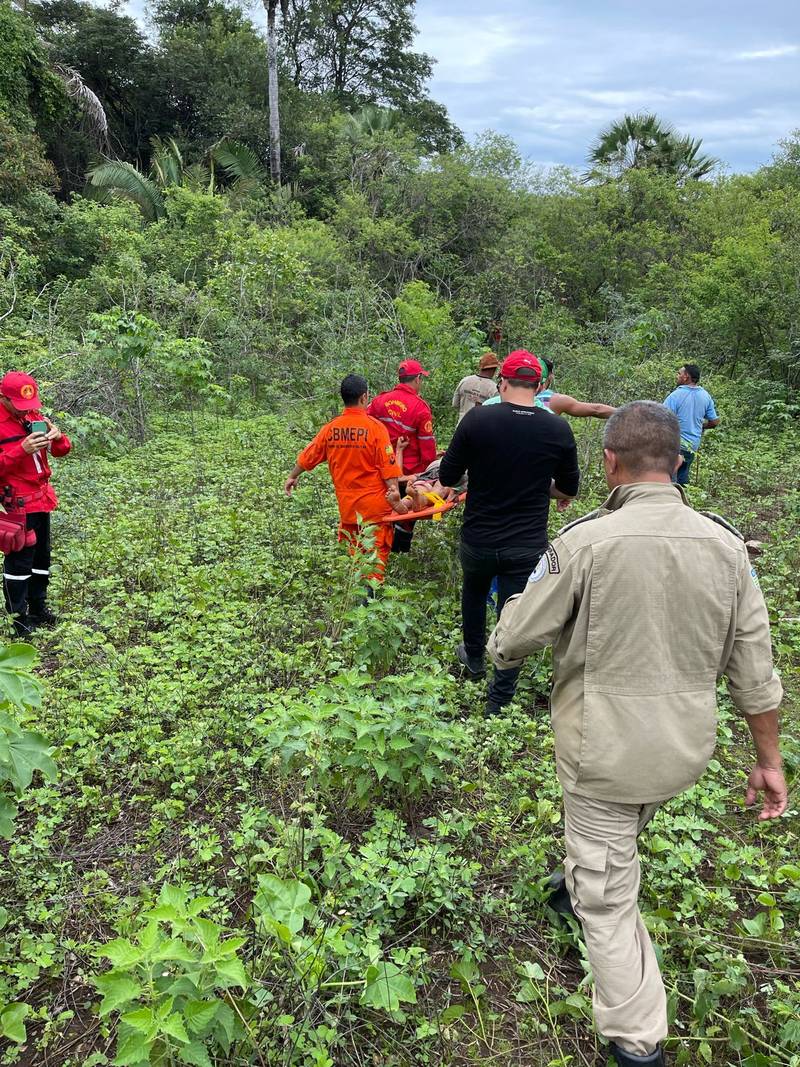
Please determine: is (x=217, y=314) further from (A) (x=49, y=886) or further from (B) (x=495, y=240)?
(A) (x=49, y=886)

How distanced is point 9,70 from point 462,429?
16.8m

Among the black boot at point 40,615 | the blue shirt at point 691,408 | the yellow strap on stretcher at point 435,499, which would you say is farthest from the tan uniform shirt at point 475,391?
the black boot at point 40,615

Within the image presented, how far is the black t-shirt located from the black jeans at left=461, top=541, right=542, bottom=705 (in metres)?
0.05

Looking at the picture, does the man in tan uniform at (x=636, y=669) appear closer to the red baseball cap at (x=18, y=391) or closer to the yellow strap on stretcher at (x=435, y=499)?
the yellow strap on stretcher at (x=435, y=499)

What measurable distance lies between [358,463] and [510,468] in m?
1.38

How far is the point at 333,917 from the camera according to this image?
2412mm

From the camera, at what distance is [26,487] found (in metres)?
4.56

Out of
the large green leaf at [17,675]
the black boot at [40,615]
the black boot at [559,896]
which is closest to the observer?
the large green leaf at [17,675]

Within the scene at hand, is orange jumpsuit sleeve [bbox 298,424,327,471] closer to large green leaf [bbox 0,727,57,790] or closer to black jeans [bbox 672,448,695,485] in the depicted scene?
large green leaf [bbox 0,727,57,790]

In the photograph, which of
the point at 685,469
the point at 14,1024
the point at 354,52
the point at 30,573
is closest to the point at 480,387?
the point at 685,469

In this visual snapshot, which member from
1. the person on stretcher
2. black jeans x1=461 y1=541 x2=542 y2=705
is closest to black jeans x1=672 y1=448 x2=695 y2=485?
the person on stretcher

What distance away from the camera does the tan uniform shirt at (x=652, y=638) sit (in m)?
2.01

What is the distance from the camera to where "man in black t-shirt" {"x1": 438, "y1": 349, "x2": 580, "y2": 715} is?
11.8 ft

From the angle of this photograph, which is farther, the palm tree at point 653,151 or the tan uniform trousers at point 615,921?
the palm tree at point 653,151
